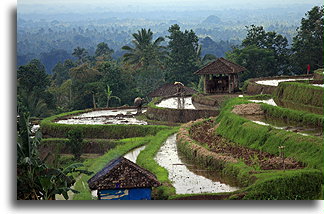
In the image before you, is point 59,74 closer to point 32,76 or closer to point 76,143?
point 32,76

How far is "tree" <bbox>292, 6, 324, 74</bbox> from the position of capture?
19766 mm

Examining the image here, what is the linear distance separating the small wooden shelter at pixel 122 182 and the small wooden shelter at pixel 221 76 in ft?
48.4

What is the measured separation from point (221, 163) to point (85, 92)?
1449cm

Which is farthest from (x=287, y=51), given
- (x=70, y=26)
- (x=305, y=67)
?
(x=70, y=26)

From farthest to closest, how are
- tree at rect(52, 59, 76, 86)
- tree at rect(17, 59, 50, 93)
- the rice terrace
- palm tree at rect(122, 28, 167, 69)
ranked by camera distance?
palm tree at rect(122, 28, 167, 69) < tree at rect(52, 59, 76, 86) < tree at rect(17, 59, 50, 93) < the rice terrace

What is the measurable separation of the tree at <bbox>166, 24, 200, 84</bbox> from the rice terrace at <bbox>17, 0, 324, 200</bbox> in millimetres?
2573

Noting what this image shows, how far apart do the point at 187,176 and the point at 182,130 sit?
157 inches

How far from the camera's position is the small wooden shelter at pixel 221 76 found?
2481 cm

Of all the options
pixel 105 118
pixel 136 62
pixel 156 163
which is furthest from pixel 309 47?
pixel 136 62

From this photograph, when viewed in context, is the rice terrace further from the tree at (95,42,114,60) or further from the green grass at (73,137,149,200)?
the tree at (95,42,114,60)

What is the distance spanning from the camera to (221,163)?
12750mm

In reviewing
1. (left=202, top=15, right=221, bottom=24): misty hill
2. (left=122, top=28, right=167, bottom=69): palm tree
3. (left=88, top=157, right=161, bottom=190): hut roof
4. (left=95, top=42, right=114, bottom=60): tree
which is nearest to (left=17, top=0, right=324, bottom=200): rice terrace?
(left=88, top=157, right=161, bottom=190): hut roof

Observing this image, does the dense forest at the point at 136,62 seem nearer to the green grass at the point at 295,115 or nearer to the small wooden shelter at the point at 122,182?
the green grass at the point at 295,115

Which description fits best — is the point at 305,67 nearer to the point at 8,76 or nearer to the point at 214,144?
the point at 214,144
